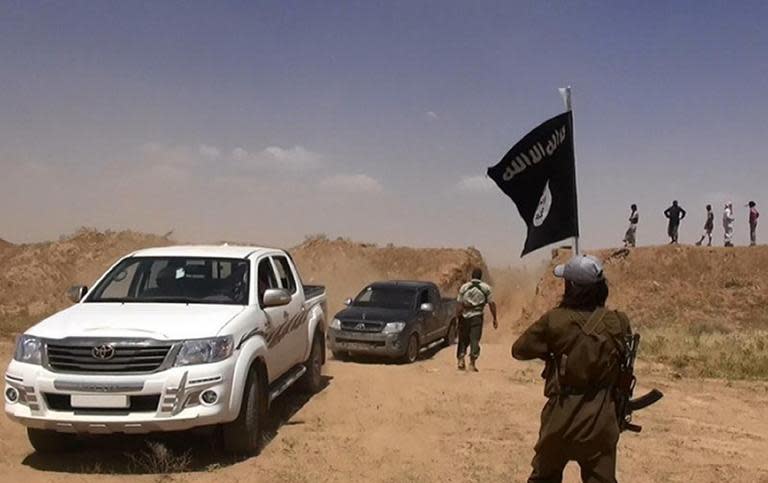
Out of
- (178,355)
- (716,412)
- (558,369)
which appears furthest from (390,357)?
(558,369)

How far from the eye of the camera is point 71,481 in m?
5.96

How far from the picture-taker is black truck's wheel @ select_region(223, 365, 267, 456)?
6.54 metres

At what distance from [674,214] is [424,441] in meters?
20.3

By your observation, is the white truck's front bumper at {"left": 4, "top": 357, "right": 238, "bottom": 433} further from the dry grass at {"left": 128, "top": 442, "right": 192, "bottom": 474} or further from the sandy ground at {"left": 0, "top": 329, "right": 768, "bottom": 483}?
the sandy ground at {"left": 0, "top": 329, "right": 768, "bottom": 483}

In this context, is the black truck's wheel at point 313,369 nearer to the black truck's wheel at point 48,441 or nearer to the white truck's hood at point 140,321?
the white truck's hood at point 140,321

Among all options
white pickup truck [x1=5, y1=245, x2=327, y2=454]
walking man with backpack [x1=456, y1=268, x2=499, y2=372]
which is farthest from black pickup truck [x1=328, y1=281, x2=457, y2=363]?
white pickup truck [x1=5, y1=245, x2=327, y2=454]

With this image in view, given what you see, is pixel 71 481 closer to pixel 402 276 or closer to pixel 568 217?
pixel 568 217

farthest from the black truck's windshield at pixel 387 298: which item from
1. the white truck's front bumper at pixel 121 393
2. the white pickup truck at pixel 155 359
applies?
the white truck's front bumper at pixel 121 393

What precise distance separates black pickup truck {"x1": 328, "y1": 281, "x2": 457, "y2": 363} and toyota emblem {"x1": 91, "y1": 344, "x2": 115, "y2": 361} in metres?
7.60

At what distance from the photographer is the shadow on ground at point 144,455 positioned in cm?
624

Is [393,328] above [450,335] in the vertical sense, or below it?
above

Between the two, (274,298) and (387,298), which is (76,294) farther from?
(387,298)

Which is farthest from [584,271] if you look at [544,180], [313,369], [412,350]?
[412,350]

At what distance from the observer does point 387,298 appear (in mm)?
14680
